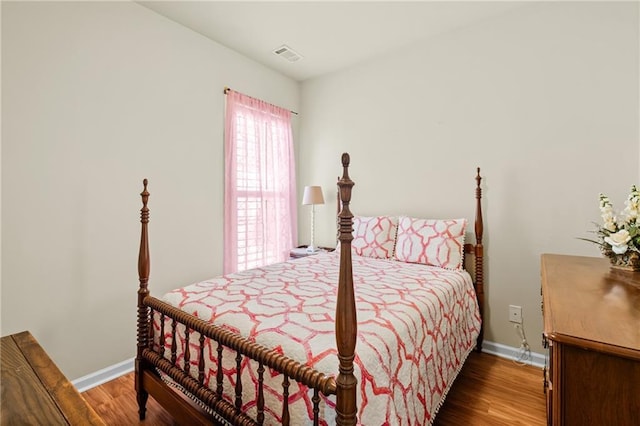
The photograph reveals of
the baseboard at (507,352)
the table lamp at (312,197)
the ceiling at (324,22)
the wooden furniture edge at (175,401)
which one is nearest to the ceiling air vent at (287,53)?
the ceiling at (324,22)

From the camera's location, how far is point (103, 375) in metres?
2.11

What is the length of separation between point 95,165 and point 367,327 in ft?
6.80

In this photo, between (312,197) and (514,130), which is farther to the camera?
(312,197)

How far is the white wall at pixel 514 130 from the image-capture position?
207 cm

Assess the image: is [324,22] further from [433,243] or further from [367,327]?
[367,327]

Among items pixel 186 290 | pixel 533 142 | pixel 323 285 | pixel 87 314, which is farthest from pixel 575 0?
pixel 87 314

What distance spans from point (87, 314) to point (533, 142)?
134 inches

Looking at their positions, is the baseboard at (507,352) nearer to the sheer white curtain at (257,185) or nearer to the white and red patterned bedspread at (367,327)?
the white and red patterned bedspread at (367,327)

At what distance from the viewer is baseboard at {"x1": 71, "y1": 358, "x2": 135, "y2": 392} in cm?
202

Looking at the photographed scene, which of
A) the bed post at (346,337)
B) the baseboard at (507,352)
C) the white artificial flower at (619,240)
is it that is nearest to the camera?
the bed post at (346,337)

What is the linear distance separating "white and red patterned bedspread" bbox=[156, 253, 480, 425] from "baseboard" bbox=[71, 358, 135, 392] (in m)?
0.98

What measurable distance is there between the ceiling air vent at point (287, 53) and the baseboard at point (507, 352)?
3136 millimetres

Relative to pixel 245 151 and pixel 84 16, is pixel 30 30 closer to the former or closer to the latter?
pixel 84 16

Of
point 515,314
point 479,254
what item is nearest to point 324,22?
point 479,254
